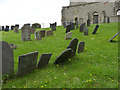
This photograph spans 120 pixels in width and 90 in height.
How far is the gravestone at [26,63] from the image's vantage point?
207 inches

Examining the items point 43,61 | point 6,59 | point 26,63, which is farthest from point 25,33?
point 26,63

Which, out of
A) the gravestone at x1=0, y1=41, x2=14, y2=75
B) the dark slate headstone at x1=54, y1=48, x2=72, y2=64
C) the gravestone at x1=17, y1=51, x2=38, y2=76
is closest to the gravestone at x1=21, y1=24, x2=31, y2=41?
the dark slate headstone at x1=54, y1=48, x2=72, y2=64

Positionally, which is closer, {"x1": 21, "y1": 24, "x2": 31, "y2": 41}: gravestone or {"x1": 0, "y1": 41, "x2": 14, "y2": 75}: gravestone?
{"x1": 0, "y1": 41, "x2": 14, "y2": 75}: gravestone

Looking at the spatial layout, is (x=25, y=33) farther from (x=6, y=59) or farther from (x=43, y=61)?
(x=6, y=59)

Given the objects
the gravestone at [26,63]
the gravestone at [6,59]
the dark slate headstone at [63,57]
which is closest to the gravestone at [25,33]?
the dark slate headstone at [63,57]

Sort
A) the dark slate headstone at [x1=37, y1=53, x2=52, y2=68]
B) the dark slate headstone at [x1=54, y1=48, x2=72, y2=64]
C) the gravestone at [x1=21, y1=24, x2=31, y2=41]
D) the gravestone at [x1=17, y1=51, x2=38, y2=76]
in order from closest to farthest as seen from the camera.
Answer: the gravestone at [x1=17, y1=51, x2=38, y2=76] < the dark slate headstone at [x1=37, y1=53, x2=52, y2=68] < the dark slate headstone at [x1=54, y1=48, x2=72, y2=64] < the gravestone at [x1=21, y1=24, x2=31, y2=41]

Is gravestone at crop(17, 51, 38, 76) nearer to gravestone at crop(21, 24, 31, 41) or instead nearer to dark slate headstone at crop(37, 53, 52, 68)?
dark slate headstone at crop(37, 53, 52, 68)

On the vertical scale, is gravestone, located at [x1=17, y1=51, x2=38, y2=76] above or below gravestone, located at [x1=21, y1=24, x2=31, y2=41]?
below

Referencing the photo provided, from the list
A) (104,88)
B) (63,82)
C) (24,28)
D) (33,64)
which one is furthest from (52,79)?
(24,28)

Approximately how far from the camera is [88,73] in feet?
18.3

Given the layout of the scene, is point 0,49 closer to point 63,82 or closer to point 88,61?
point 63,82

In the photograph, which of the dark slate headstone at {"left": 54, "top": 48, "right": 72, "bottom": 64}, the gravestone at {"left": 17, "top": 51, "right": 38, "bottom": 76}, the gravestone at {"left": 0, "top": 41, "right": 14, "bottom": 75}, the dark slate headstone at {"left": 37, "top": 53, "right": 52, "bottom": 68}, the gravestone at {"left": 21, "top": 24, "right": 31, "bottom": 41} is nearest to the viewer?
the gravestone at {"left": 17, "top": 51, "right": 38, "bottom": 76}

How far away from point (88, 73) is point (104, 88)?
121 cm

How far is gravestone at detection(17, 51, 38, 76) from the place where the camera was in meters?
5.27
